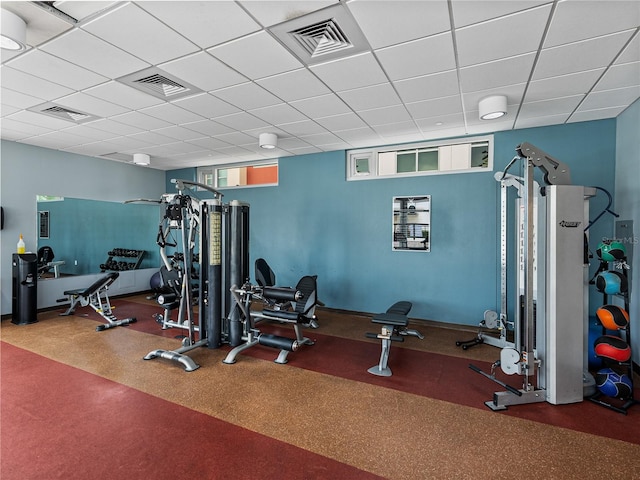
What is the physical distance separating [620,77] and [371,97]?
2.10 m

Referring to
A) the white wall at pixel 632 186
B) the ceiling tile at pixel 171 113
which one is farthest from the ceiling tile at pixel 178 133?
the white wall at pixel 632 186

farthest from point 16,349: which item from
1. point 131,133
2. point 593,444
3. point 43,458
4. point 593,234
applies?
point 593,234

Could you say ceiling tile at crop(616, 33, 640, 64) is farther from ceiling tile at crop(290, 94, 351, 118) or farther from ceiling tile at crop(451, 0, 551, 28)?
ceiling tile at crop(290, 94, 351, 118)

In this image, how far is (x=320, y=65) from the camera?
2.62 meters

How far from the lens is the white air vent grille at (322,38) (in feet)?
7.11

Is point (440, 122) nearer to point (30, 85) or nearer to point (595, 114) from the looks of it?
point (595, 114)

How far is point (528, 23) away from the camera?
206cm

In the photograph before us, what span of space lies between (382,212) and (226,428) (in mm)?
3643

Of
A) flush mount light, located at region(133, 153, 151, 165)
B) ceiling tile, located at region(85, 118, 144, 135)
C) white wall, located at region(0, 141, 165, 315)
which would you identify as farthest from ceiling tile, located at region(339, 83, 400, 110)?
white wall, located at region(0, 141, 165, 315)

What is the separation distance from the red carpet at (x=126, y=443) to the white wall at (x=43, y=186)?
313 cm

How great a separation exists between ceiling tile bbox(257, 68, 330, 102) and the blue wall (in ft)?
7.20

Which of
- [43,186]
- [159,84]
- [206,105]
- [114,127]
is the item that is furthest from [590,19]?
[43,186]

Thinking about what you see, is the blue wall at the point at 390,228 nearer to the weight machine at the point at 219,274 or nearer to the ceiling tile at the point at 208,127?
the ceiling tile at the point at 208,127

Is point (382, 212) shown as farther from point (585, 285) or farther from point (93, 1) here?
point (93, 1)
